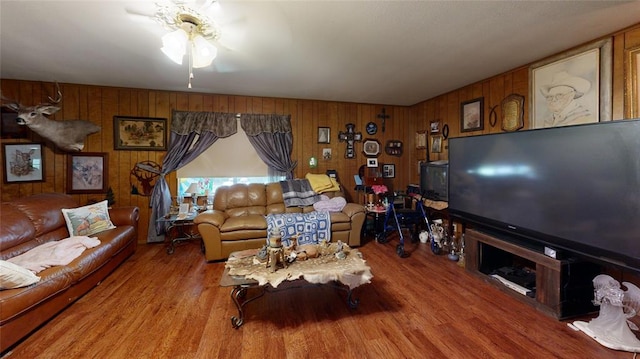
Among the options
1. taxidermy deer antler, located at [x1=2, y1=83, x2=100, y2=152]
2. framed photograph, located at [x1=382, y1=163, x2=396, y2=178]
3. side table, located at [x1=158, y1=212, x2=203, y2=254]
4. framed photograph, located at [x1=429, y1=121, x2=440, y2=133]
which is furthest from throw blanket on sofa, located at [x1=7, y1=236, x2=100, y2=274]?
framed photograph, located at [x1=429, y1=121, x2=440, y2=133]

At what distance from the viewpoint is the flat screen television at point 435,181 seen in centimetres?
364

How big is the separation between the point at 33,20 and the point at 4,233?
6.16 ft

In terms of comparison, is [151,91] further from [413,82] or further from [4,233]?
[413,82]

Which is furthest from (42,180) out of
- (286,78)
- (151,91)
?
(286,78)

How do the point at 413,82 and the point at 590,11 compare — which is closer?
the point at 590,11

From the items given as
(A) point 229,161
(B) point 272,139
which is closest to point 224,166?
(A) point 229,161

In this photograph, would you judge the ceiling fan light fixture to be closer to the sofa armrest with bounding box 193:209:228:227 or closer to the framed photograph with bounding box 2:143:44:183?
the sofa armrest with bounding box 193:209:228:227

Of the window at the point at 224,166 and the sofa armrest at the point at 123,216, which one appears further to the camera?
the window at the point at 224,166

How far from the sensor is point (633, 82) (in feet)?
7.03

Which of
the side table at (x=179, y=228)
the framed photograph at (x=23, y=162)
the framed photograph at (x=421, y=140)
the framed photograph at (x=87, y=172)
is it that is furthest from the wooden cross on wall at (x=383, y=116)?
the framed photograph at (x=23, y=162)

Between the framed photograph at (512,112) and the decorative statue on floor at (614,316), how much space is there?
6.24 ft

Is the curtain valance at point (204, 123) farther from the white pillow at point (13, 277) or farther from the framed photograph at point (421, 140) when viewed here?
the framed photograph at point (421, 140)

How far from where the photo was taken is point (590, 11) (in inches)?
77.0

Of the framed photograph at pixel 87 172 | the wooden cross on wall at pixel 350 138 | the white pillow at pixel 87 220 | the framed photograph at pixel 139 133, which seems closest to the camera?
the white pillow at pixel 87 220
